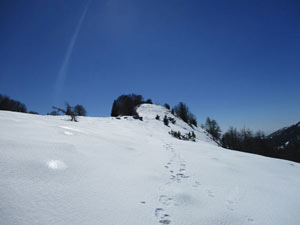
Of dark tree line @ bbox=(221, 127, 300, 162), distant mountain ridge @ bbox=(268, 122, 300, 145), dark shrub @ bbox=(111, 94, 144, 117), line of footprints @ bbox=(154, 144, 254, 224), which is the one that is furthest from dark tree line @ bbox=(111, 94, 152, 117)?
distant mountain ridge @ bbox=(268, 122, 300, 145)

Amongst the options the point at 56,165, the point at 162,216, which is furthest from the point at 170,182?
the point at 56,165

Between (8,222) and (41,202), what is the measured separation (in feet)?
0.94

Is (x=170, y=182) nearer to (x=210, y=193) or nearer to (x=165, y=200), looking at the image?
(x=165, y=200)

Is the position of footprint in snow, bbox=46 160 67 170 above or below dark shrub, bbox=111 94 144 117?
below

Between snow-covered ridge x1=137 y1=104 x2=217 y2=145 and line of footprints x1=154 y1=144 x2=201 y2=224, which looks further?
snow-covered ridge x1=137 y1=104 x2=217 y2=145

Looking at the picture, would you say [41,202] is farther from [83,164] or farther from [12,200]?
[83,164]

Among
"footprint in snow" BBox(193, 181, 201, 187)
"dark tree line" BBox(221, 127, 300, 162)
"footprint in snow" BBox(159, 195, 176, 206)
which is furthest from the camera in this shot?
"dark tree line" BBox(221, 127, 300, 162)

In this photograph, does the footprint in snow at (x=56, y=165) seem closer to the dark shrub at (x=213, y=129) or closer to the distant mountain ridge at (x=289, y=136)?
the dark shrub at (x=213, y=129)

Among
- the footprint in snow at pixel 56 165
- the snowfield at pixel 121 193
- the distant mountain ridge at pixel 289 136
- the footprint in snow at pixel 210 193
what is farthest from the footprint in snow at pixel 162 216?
the distant mountain ridge at pixel 289 136

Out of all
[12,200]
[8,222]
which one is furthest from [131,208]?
[12,200]

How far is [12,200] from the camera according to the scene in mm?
1329

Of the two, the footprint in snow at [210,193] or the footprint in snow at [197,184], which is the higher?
the footprint in snow at [197,184]

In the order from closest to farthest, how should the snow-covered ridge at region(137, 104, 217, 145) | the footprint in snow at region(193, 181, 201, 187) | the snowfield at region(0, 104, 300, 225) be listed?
the snowfield at region(0, 104, 300, 225) < the footprint in snow at region(193, 181, 201, 187) < the snow-covered ridge at region(137, 104, 217, 145)

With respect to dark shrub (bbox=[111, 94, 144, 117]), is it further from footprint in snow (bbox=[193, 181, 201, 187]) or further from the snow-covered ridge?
footprint in snow (bbox=[193, 181, 201, 187])
